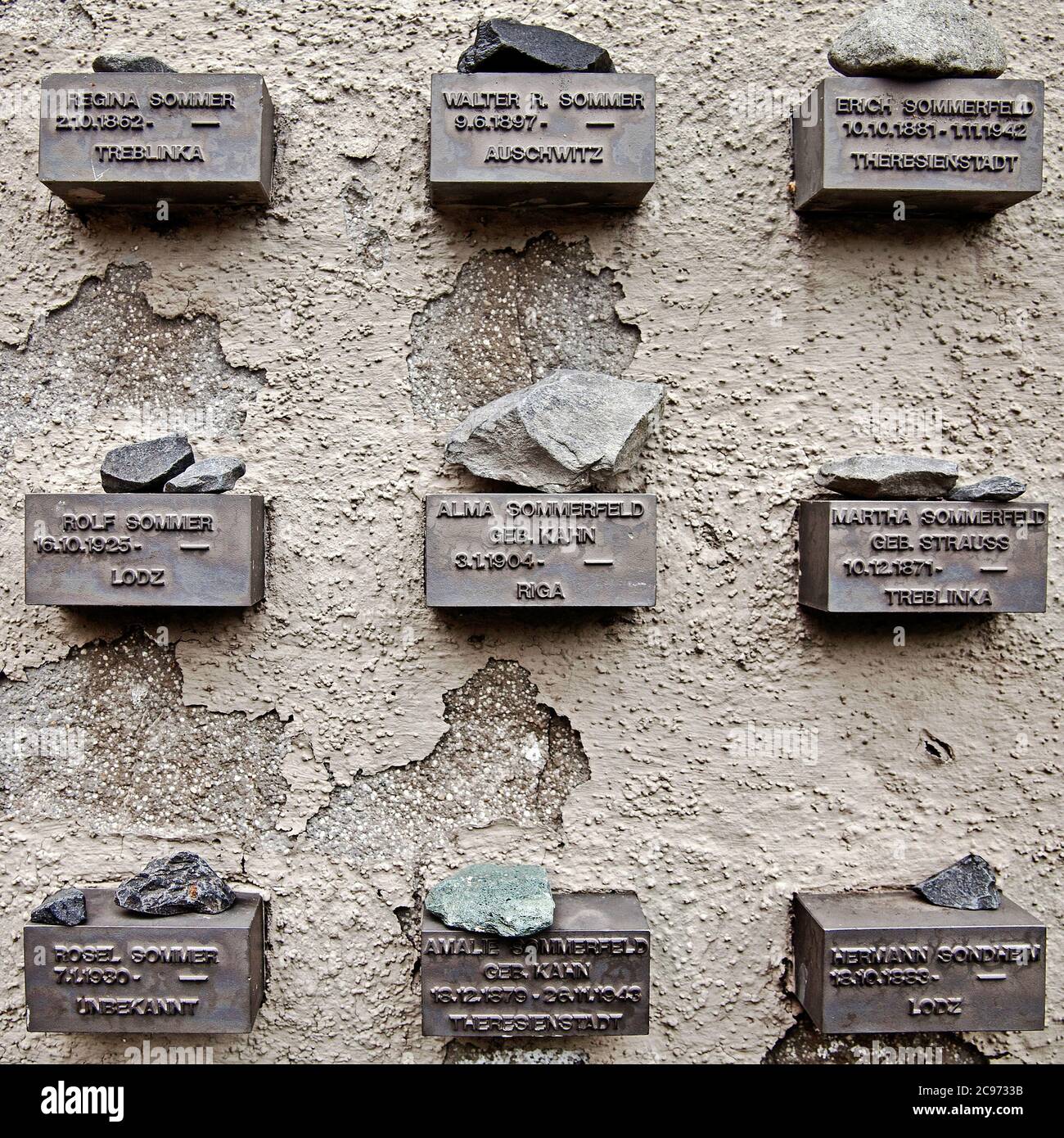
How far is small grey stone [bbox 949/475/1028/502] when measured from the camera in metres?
1.45

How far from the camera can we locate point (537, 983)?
57.1 inches

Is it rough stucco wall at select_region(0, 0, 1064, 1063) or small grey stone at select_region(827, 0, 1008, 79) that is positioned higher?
small grey stone at select_region(827, 0, 1008, 79)

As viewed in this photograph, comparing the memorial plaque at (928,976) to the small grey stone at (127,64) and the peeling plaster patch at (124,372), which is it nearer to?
the peeling plaster patch at (124,372)

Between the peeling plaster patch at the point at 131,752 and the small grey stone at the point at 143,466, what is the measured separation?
308mm

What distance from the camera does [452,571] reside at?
1.46m

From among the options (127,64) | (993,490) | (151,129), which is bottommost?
(993,490)

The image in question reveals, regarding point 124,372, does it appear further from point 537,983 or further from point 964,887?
point 964,887

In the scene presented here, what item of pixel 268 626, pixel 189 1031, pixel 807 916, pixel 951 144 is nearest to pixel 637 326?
pixel 951 144

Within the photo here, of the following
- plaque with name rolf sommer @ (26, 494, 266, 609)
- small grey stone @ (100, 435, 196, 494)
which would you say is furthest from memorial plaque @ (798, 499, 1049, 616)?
small grey stone @ (100, 435, 196, 494)

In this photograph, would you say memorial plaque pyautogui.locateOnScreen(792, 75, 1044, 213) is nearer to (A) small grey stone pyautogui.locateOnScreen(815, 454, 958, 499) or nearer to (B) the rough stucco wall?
(B) the rough stucco wall

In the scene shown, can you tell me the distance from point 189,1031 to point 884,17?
2250 millimetres

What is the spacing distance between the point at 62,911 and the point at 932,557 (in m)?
1.69

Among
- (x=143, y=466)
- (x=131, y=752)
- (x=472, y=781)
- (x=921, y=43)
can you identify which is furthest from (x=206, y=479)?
(x=921, y=43)

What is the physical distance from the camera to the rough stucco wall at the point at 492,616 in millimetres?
1583
